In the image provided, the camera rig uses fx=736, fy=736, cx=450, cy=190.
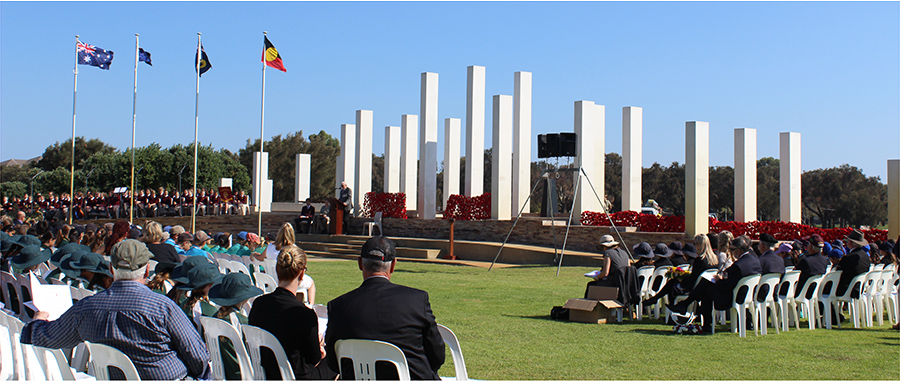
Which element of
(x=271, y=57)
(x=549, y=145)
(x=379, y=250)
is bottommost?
(x=379, y=250)

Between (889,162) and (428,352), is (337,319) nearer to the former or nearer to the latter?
(428,352)

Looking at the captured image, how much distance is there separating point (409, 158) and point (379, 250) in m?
24.6

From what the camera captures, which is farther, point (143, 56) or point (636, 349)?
point (143, 56)

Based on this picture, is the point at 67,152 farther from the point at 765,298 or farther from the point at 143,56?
the point at 765,298

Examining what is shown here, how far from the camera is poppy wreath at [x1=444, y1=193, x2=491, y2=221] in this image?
24.6 metres

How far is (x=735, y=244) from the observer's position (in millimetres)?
8984

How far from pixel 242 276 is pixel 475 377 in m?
2.50

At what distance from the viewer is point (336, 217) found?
26.5m

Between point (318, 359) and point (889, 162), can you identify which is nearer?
point (318, 359)

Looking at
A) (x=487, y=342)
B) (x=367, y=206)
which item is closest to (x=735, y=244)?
(x=487, y=342)

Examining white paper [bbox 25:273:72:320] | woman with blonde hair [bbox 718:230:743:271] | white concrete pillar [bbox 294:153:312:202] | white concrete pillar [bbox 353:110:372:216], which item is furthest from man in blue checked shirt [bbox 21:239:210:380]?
white concrete pillar [bbox 294:153:312:202]

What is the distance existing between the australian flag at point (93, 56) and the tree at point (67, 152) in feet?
207

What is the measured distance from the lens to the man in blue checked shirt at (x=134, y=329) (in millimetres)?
4051

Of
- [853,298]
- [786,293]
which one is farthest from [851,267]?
[786,293]
